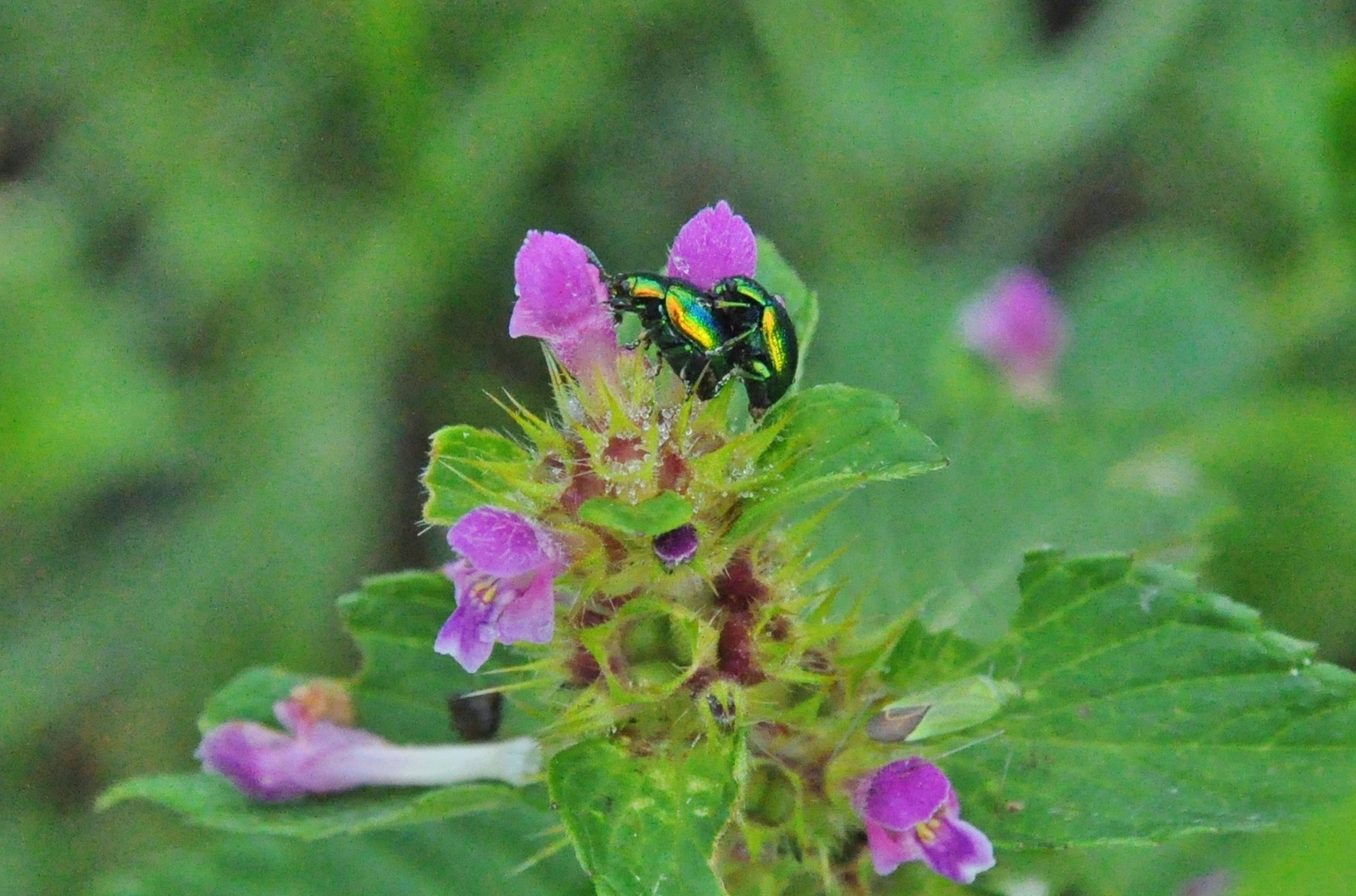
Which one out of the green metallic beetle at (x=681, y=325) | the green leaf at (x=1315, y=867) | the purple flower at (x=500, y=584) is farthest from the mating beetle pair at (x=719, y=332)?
the green leaf at (x=1315, y=867)

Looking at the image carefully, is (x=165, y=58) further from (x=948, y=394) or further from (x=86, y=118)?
(x=948, y=394)

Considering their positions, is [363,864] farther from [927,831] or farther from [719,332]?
[719,332]

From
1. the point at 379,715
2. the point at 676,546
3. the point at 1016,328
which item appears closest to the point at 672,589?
the point at 676,546

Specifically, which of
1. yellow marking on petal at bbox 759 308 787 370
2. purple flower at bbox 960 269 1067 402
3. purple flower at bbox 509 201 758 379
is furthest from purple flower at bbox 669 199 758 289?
purple flower at bbox 960 269 1067 402

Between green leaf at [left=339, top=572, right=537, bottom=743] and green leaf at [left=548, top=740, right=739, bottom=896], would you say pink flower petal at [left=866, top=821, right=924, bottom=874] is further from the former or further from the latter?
green leaf at [left=339, top=572, right=537, bottom=743]

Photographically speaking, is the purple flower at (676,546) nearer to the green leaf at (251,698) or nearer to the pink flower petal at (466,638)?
the pink flower petal at (466,638)

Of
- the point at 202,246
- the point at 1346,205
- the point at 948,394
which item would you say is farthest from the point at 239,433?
the point at 1346,205
